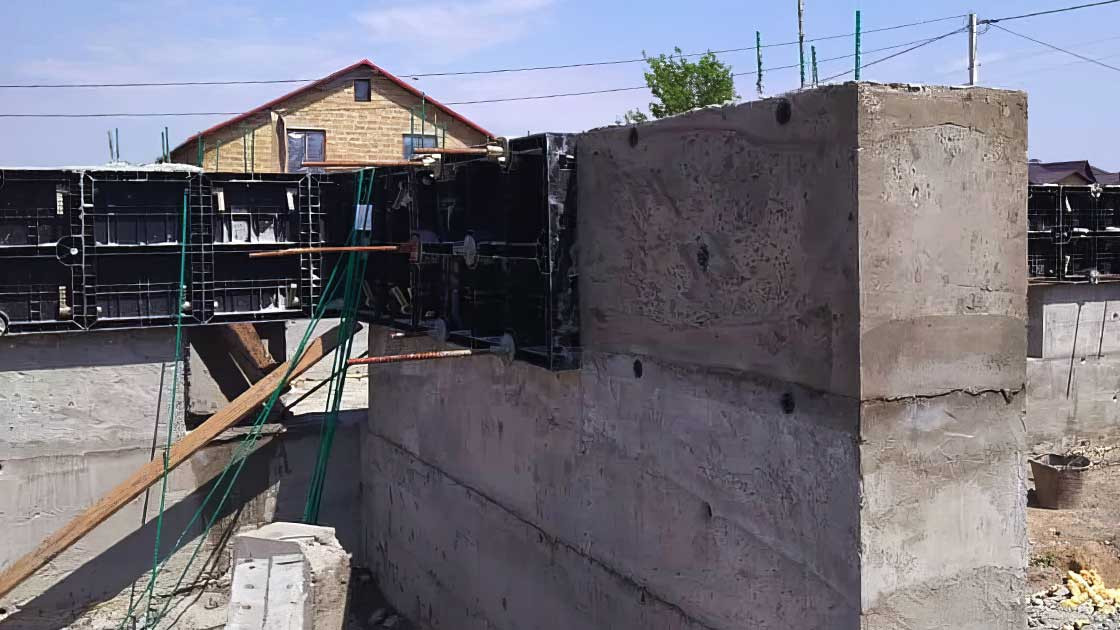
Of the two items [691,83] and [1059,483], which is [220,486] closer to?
[1059,483]

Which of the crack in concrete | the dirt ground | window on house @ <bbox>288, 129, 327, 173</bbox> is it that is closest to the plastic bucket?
the dirt ground

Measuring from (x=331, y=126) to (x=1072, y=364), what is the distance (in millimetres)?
20531

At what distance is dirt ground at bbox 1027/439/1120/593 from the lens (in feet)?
32.7

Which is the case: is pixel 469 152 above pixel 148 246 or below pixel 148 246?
above

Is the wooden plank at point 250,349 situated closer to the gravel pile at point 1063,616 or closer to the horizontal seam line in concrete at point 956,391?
the gravel pile at point 1063,616

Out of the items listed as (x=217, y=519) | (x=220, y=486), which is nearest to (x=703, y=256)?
(x=220, y=486)

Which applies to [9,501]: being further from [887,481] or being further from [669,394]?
[887,481]

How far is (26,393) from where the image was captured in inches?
384

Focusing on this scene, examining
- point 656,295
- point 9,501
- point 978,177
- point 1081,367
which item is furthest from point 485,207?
point 1081,367

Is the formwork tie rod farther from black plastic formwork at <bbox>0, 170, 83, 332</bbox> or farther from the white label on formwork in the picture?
black plastic formwork at <bbox>0, 170, 83, 332</bbox>

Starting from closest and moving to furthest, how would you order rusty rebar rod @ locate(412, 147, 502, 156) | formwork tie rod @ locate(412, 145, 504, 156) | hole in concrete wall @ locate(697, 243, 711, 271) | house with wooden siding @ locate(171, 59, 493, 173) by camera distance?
hole in concrete wall @ locate(697, 243, 711, 271) < formwork tie rod @ locate(412, 145, 504, 156) < rusty rebar rod @ locate(412, 147, 502, 156) < house with wooden siding @ locate(171, 59, 493, 173)

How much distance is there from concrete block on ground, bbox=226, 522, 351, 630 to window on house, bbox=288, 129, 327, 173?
22.2m

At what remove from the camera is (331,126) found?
1141 inches

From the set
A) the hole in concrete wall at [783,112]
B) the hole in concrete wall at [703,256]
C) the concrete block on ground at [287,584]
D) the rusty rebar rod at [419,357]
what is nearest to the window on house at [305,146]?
the rusty rebar rod at [419,357]
